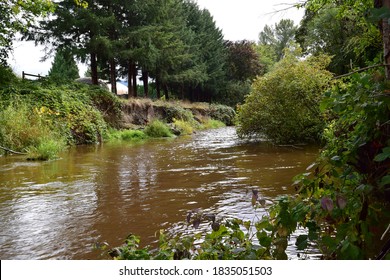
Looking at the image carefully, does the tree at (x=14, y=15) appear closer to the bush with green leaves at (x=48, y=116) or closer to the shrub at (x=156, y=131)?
the bush with green leaves at (x=48, y=116)

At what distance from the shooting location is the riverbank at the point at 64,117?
1098 cm

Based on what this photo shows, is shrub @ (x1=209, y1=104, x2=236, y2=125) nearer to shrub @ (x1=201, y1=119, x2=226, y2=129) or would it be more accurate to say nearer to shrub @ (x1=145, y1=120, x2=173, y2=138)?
shrub @ (x1=201, y1=119, x2=226, y2=129)

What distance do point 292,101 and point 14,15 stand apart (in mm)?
11014

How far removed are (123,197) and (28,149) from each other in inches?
242

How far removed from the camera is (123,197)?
5.46m

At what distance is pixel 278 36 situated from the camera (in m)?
66.9

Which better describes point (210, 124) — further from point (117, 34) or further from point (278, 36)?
→ point (278, 36)

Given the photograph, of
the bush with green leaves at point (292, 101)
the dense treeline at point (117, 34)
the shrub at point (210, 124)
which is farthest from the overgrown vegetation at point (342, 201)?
the shrub at point (210, 124)

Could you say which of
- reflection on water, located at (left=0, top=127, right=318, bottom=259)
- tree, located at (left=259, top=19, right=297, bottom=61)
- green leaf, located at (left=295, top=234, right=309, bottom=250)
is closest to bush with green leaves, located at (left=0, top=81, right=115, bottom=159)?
reflection on water, located at (left=0, top=127, right=318, bottom=259)

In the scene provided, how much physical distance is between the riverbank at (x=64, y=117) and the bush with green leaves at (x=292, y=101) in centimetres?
692

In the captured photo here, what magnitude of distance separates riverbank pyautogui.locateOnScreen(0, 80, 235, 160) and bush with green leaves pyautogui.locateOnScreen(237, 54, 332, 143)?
6923 mm

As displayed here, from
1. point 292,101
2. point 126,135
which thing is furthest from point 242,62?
point 292,101
